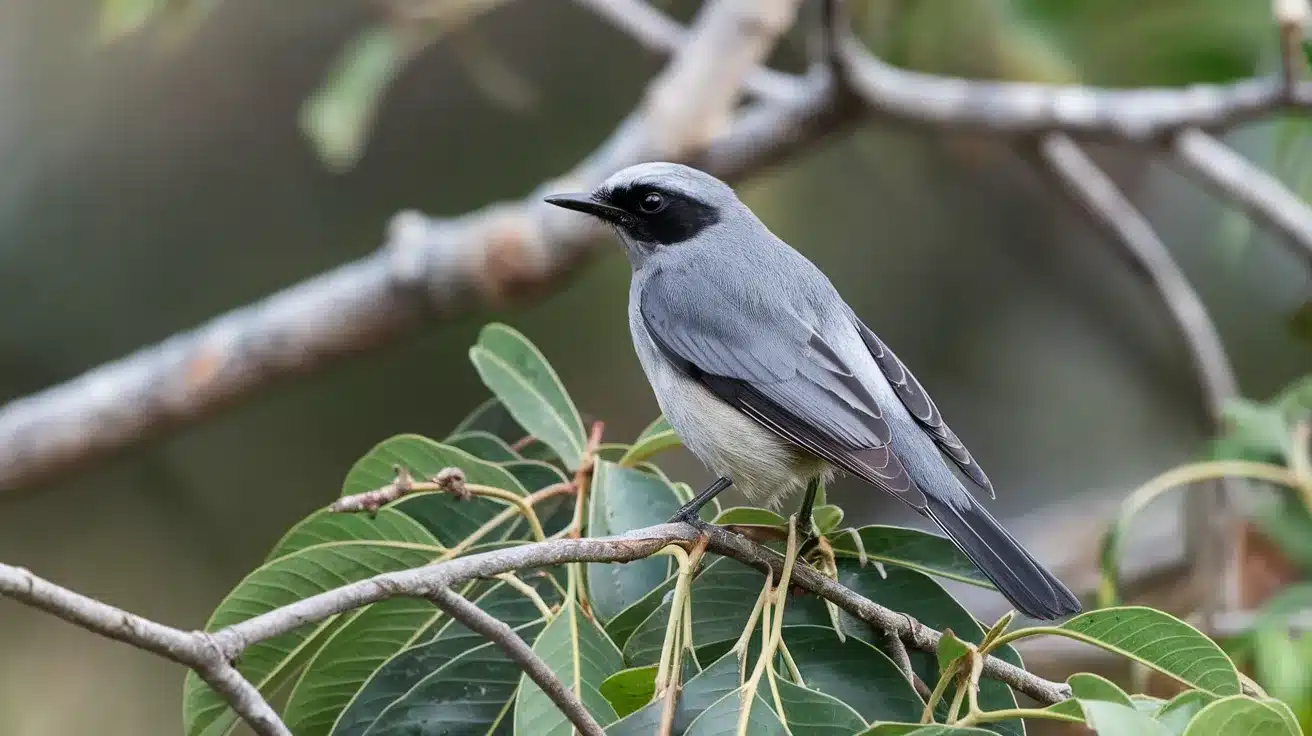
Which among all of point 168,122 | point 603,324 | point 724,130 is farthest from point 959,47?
point 168,122

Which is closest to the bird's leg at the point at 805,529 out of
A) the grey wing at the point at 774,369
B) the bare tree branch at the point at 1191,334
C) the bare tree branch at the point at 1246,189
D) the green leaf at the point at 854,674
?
the green leaf at the point at 854,674

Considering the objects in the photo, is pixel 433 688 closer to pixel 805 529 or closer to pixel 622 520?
pixel 622 520

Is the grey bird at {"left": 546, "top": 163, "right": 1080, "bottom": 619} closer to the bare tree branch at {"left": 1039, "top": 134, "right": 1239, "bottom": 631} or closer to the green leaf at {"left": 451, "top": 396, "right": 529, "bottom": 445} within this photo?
the green leaf at {"left": 451, "top": 396, "right": 529, "bottom": 445}

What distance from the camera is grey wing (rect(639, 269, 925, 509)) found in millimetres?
2381

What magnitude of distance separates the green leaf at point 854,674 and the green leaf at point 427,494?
0.51m

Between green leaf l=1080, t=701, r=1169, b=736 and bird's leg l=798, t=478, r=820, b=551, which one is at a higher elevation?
bird's leg l=798, t=478, r=820, b=551

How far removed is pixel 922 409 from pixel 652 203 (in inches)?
32.5

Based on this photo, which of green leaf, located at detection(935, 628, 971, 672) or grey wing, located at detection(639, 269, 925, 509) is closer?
green leaf, located at detection(935, 628, 971, 672)

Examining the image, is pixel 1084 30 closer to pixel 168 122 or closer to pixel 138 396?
pixel 138 396

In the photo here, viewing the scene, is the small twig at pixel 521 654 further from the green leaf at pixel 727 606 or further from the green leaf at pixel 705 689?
the green leaf at pixel 727 606

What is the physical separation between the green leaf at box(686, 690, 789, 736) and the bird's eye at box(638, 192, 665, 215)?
1.59m

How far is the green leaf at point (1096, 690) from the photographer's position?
1479 mm

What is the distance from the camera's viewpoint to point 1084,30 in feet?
15.1

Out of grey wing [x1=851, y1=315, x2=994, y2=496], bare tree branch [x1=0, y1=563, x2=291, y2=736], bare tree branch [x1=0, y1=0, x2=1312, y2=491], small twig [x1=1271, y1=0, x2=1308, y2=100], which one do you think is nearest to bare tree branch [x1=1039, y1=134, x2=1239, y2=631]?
bare tree branch [x1=0, y1=0, x2=1312, y2=491]
